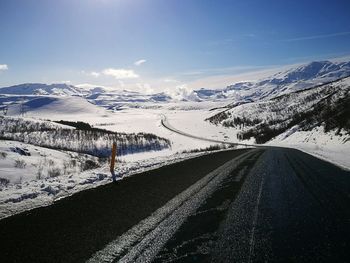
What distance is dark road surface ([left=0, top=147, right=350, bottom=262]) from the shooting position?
4699 mm

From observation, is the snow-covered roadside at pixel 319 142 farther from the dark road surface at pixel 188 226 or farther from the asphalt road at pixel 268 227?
the dark road surface at pixel 188 226

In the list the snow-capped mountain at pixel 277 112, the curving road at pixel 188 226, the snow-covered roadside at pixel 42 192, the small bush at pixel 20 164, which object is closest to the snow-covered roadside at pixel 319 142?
the snow-capped mountain at pixel 277 112

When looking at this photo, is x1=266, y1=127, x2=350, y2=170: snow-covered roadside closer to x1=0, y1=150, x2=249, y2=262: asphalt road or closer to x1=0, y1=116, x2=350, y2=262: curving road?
x1=0, y1=116, x2=350, y2=262: curving road

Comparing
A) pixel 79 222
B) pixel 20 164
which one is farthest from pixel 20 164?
pixel 79 222

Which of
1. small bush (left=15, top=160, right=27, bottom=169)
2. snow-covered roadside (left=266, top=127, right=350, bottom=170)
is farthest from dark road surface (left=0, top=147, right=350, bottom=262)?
snow-covered roadside (left=266, top=127, right=350, bottom=170)

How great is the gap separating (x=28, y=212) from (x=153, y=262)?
369cm

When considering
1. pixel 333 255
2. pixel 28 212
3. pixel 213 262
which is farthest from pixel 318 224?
pixel 28 212

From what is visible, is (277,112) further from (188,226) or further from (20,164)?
(188,226)

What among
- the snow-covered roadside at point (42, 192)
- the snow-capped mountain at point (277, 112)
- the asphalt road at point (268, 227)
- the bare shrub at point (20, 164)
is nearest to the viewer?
the asphalt road at point (268, 227)

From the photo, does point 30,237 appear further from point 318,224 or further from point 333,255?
point 318,224

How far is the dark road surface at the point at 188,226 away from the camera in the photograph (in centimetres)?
470

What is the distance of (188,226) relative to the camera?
6.06 metres

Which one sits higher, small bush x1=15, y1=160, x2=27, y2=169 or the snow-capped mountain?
the snow-capped mountain

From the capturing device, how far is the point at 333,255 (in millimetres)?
4535
